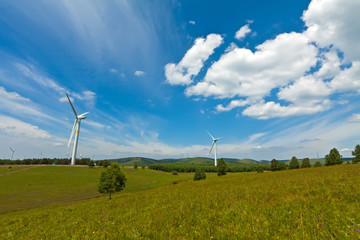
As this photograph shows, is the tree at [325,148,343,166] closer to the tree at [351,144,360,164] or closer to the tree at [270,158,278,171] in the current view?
the tree at [351,144,360,164]

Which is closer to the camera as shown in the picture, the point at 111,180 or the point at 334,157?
the point at 111,180

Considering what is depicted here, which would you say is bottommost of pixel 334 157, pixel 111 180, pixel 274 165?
pixel 274 165

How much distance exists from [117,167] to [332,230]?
38.2 meters

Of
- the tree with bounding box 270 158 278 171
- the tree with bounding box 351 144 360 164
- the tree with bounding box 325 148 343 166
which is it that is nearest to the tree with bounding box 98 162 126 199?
the tree with bounding box 270 158 278 171

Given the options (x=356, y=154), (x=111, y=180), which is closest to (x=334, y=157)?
(x=356, y=154)

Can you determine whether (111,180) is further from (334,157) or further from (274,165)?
(334,157)

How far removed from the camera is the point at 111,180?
3391 centimetres

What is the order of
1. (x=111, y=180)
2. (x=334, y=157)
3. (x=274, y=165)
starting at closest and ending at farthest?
(x=111, y=180) < (x=334, y=157) < (x=274, y=165)

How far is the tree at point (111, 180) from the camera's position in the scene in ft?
111

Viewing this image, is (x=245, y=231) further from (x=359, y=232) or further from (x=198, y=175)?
(x=198, y=175)

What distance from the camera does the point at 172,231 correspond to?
4906 millimetres

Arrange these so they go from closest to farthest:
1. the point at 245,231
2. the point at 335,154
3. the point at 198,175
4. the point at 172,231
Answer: the point at 245,231, the point at 172,231, the point at 198,175, the point at 335,154

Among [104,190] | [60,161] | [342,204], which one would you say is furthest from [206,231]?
[60,161]

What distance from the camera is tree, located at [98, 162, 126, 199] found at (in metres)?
33.7
